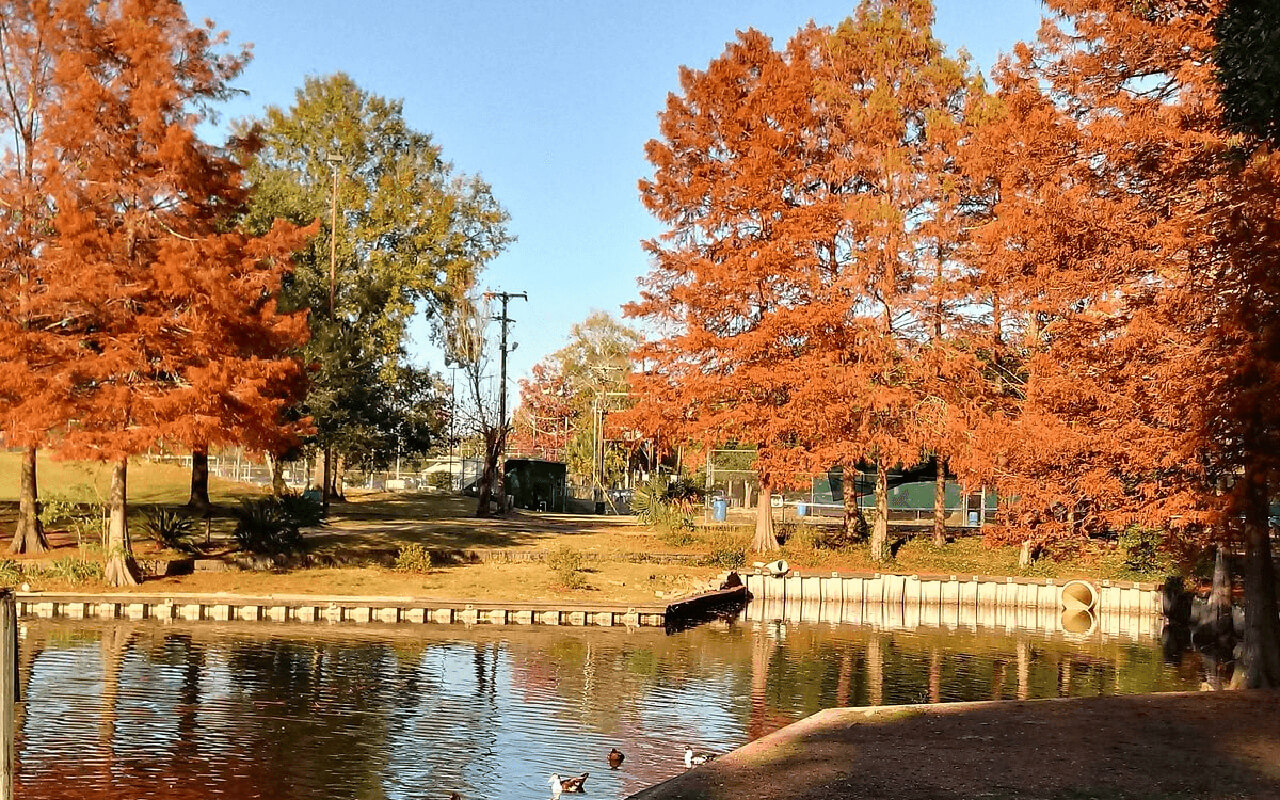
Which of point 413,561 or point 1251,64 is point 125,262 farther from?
point 1251,64

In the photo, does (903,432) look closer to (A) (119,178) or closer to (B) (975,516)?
(B) (975,516)

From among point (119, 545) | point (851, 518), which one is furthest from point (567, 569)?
point (851, 518)

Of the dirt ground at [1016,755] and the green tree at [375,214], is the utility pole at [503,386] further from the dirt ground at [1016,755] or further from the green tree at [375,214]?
the dirt ground at [1016,755]

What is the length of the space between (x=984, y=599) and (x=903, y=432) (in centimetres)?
596

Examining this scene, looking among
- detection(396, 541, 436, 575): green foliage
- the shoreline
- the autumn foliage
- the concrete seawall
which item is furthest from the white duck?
detection(396, 541, 436, 575): green foliage

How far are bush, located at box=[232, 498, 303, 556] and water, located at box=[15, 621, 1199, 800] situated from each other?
7.59 m

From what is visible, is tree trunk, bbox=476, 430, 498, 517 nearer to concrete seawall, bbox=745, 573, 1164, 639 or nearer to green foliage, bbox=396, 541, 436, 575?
green foliage, bbox=396, 541, 436, 575

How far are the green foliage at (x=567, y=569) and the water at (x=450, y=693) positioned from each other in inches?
178

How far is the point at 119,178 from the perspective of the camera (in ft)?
97.6

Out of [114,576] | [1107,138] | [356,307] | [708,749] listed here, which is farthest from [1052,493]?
[356,307]

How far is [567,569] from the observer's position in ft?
111

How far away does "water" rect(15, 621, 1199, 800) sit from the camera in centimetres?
1544

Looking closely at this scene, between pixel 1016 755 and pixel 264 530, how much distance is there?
25.9 m

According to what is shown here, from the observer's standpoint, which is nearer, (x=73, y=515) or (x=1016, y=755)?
(x=1016, y=755)
